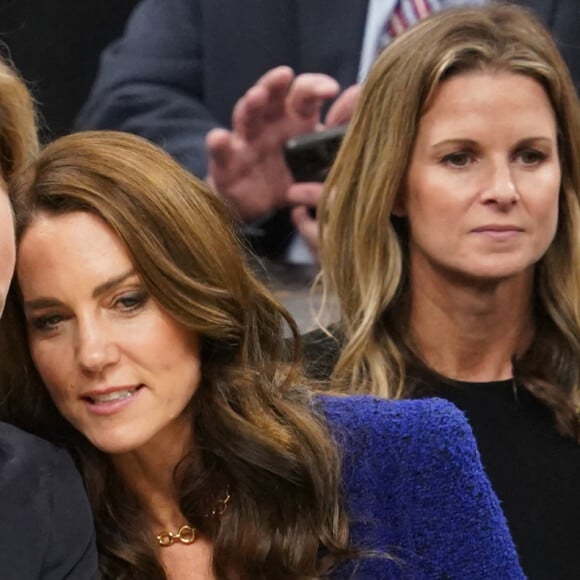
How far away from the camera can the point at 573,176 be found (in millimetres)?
2000

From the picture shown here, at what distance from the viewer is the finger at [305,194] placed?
90.8 inches

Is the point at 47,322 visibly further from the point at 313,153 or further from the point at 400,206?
the point at 313,153

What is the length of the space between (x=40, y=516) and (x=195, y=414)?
0.36 meters

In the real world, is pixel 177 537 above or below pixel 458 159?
below

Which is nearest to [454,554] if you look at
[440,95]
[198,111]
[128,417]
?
[128,417]

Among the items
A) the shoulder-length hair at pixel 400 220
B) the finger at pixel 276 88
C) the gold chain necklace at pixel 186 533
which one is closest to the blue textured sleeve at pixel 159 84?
the finger at pixel 276 88

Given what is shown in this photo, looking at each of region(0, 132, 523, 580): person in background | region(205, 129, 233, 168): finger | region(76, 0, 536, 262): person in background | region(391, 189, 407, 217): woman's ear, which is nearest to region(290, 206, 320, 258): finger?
region(76, 0, 536, 262): person in background

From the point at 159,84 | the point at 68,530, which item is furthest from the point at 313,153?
the point at 68,530

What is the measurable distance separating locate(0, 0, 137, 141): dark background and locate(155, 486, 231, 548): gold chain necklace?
997 mm

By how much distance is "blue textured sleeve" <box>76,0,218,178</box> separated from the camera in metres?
2.31

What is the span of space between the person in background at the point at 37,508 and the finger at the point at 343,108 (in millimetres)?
1077

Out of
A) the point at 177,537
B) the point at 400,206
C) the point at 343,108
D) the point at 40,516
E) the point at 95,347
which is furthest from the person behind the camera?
the point at 343,108

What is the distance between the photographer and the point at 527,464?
187 centimetres

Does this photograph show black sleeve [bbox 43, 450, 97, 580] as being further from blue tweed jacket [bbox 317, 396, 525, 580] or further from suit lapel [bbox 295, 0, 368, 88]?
suit lapel [bbox 295, 0, 368, 88]
